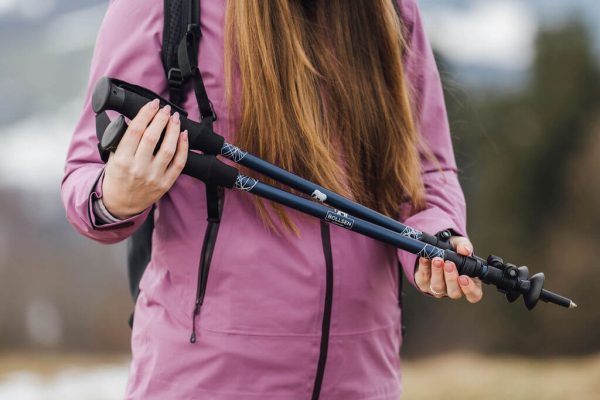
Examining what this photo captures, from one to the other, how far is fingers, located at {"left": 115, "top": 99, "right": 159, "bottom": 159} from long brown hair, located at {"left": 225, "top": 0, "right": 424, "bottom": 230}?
0.83ft

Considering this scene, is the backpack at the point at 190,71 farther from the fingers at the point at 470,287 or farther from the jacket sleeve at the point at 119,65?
the fingers at the point at 470,287

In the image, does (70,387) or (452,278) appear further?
(70,387)

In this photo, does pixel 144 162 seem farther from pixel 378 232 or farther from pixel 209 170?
pixel 378 232

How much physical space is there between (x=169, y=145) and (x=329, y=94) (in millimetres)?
436

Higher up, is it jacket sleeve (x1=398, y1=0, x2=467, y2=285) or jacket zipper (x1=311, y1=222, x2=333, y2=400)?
jacket sleeve (x1=398, y1=0, x2=467, y2=285)

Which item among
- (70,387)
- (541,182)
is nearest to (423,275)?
(70,387)

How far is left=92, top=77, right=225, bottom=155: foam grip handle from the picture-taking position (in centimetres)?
126

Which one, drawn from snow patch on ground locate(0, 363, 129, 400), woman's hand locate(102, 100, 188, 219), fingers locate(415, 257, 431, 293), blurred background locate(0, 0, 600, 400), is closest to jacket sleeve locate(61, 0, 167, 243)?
woman's hand locate(102, 100, 188, 219)

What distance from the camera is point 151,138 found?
4.06ft

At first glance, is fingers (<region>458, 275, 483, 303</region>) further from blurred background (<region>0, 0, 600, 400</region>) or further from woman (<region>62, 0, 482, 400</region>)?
blurred background (<region>0, 0, 600, 400</region>)

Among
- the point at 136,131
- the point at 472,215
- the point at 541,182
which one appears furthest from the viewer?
→ the point at 472,215

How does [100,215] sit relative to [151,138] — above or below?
below

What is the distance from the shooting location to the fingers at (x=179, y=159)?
1290 mm

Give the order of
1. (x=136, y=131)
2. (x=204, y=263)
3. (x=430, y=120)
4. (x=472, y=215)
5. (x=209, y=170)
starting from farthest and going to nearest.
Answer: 1. (x=472, y=215)
2. (x=430, y=120)
3. (x=204, y=263)
4. (x=209, y=170)
5. (x=136, y=131)
